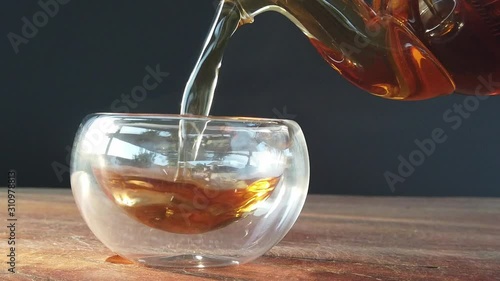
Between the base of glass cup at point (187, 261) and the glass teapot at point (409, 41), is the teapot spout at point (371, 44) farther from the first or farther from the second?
the base of glass cup at point (187, 261)

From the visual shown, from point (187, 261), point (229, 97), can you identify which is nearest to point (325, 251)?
point (187, 261)

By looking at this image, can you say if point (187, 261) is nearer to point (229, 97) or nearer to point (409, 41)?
point (409, 41)

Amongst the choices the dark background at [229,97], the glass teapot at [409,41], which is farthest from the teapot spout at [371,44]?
the dark background at [229,97]

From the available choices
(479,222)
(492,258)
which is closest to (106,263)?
(492,258)

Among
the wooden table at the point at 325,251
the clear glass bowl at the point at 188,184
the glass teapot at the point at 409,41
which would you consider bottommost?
the wooden table at the point at 325,251

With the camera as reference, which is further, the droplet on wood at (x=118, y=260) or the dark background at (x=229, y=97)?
the dark background at (x=229, y=97)

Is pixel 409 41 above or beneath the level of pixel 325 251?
above

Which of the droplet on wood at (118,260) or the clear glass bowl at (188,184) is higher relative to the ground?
the clear glass bowl at (188,184)
